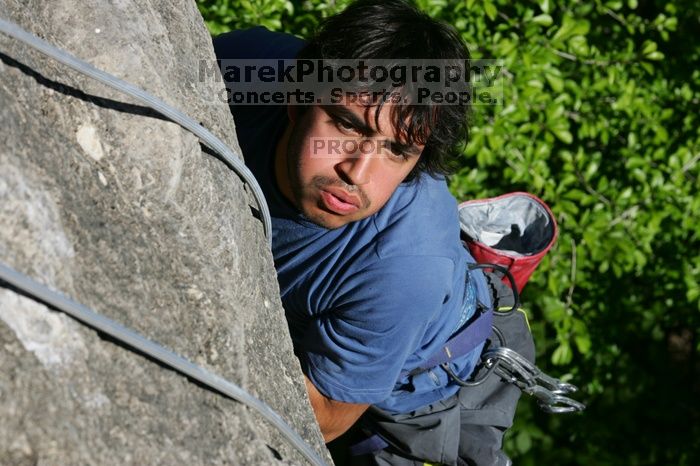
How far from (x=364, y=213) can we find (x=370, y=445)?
0.88 meters

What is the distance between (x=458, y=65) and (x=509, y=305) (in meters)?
0.85

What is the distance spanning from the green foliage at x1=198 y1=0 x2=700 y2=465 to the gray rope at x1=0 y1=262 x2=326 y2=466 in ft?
6.42

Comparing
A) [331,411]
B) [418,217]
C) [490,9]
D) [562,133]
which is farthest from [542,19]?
[331,411]

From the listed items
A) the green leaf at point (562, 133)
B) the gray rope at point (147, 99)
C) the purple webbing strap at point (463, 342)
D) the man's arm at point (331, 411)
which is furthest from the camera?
the green leaf at point (562, 133)

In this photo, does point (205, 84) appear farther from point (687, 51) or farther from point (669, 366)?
point (669, 366)

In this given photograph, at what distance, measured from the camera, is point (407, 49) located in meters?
2.10

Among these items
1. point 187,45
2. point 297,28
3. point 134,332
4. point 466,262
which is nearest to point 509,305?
point 466,262

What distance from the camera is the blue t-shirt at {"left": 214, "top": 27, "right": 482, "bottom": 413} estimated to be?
2.01 m

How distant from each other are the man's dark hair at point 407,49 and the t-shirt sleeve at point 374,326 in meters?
0.28

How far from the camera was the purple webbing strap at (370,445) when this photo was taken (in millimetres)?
2594

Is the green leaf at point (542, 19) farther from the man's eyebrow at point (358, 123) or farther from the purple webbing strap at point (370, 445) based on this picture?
the purple webbing strap at point (370, 445)

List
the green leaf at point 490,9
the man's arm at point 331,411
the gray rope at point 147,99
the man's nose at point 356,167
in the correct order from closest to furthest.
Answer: the gray rope at point 147,99, the man's nose at point 356,167, the man's arm at point 331,411, the green leaf at point 490,9

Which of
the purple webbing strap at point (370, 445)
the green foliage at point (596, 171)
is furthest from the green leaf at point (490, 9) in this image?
the purple webbing strap at point (370, 445)

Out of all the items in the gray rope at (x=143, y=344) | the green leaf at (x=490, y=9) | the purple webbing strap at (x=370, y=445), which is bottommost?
the purple webbing strap at (x=370, y=445)
